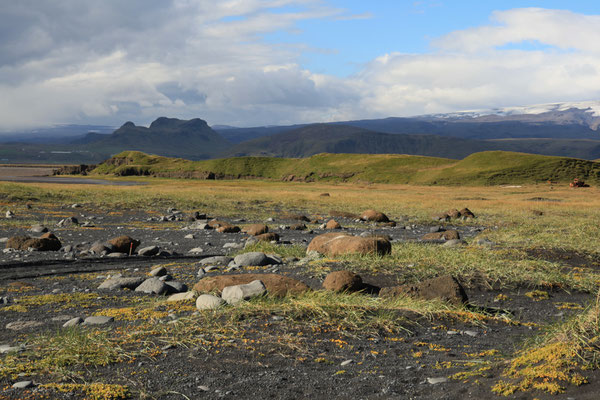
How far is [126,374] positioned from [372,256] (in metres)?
8.65

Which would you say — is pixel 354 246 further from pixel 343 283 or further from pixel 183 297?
pixel 183 297

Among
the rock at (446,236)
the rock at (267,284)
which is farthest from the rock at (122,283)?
the rock at (446,236)

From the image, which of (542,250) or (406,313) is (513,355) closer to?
(406,313)

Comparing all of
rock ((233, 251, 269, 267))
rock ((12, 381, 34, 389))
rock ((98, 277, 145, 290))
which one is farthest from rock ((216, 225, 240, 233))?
rock ((12, 381, 34, 389))

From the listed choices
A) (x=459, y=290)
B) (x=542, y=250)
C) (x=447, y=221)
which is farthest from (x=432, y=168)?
(x=459, y=290)

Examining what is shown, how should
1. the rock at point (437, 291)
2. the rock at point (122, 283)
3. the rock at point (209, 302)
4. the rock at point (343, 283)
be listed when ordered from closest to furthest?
the rock at point (209, 302) → the rock at point (437, 291) → the rock at point (343, 283) → the rock at point (122, 283)

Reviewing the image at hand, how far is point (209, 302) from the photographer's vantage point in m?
8.55

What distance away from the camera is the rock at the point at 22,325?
795 cm

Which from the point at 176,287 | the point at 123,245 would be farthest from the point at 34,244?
the point at 176,287

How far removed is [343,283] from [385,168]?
124 metres

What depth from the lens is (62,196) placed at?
47.5 meters

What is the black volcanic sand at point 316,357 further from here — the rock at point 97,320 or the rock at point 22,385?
the rock at point 97,320

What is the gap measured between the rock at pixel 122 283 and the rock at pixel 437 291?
580 cm

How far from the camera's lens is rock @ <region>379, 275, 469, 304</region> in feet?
29.6
